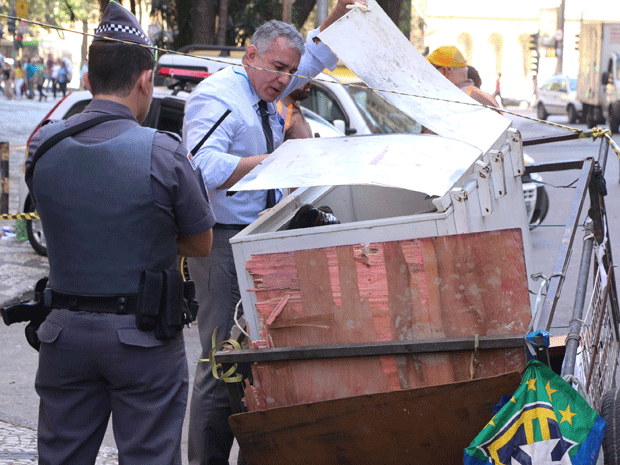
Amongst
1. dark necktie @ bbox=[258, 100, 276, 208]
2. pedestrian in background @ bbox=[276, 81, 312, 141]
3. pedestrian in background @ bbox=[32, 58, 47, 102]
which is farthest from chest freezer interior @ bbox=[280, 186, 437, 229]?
pedestrian in background @ bbox=[32, 58, 47, 102]

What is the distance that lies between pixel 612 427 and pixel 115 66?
2.10 m

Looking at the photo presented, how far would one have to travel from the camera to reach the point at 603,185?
3.81 m

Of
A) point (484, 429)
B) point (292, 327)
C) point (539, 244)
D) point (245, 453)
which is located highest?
point (292, 327)

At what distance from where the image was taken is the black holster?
231 centimetres

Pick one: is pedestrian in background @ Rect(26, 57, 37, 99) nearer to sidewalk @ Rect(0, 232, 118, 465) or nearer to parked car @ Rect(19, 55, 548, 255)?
sidewalk @ Rect(0, 232, 118, 465)

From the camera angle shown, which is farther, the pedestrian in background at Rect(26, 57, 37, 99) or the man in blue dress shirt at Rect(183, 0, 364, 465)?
the pedestrian in background at Rect(26, 57, 37, 99)

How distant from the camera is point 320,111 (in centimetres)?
856

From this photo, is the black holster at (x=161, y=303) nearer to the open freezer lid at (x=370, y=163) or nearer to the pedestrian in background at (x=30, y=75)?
the open freezer lid at (x=370, y=163)

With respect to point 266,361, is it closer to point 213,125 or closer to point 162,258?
point 162,258

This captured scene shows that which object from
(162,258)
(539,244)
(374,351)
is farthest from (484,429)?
(539,244)

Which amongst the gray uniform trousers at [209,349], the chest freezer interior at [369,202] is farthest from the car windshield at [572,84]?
the gray uniform trousers at [209,349]

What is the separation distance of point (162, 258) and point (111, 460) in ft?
5.56

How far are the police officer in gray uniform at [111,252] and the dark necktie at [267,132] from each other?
0.95m

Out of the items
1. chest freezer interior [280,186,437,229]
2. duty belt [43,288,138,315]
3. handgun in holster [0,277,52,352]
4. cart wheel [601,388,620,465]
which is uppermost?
chest freezer interior [280,186,437,229]
